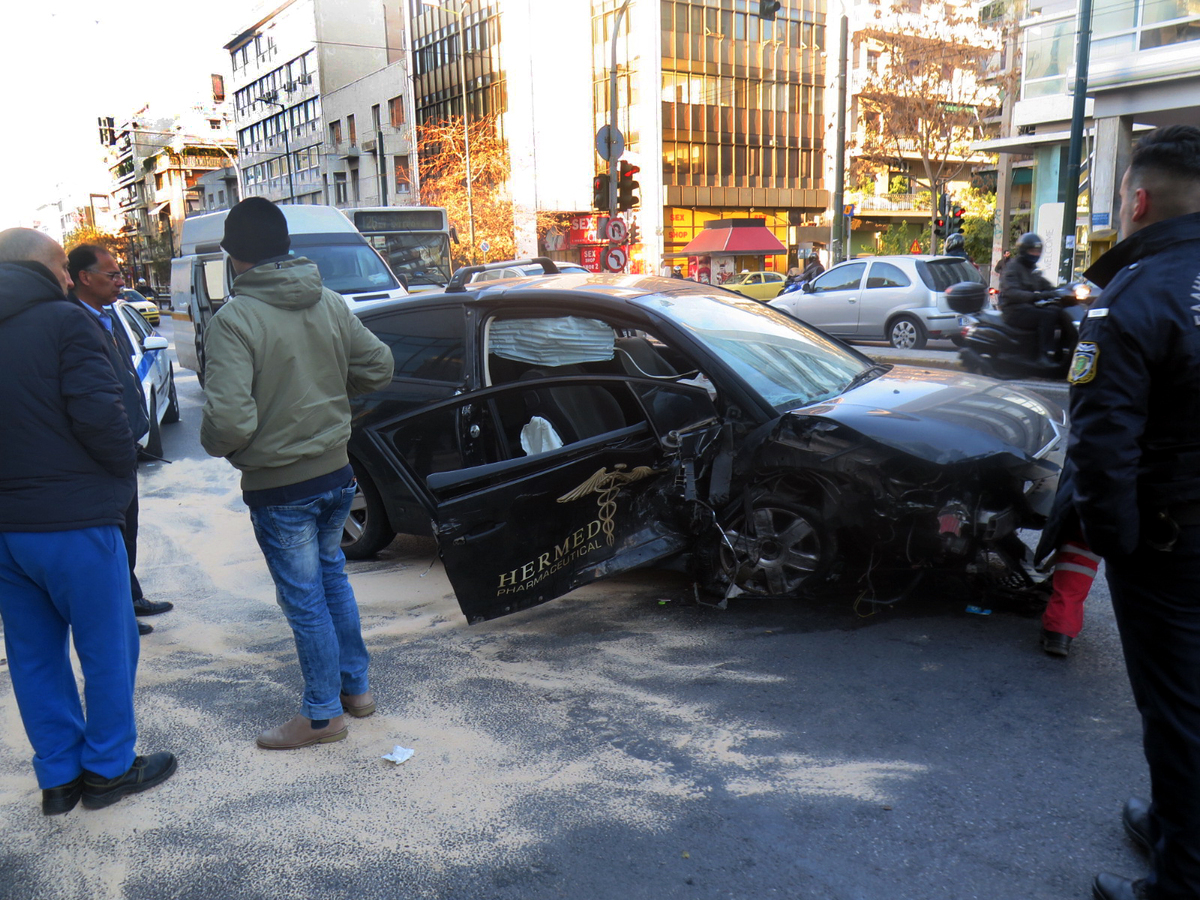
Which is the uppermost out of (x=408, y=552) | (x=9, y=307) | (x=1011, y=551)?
(x=9, y=307)

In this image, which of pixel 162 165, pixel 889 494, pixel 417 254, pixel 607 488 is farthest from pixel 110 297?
pixel 162 165

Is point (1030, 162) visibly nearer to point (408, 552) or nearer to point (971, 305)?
point (971, 305)

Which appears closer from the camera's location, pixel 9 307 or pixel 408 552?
pixel 9 307

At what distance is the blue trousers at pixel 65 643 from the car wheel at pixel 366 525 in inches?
90.6

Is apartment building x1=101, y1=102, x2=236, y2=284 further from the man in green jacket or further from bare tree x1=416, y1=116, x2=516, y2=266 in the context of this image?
the man in green jacket

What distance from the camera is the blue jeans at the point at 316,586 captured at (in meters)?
3.10

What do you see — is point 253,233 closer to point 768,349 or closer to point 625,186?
point 768,349

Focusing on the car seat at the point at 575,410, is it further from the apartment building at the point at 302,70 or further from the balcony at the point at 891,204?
the apartment building at the point at 302,70

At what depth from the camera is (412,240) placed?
1653 cm

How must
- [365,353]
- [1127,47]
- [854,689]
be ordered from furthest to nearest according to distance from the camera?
1. [1127,47]
2. [854,689]
3. [365,353]

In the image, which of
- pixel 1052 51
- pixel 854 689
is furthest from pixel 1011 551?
pixel 1052 51

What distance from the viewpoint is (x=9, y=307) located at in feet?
8.56

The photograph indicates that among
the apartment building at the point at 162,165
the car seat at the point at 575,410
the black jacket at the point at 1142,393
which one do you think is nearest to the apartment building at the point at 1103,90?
the car seat at the point at 575,410

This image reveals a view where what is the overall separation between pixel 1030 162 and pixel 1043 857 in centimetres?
3836
